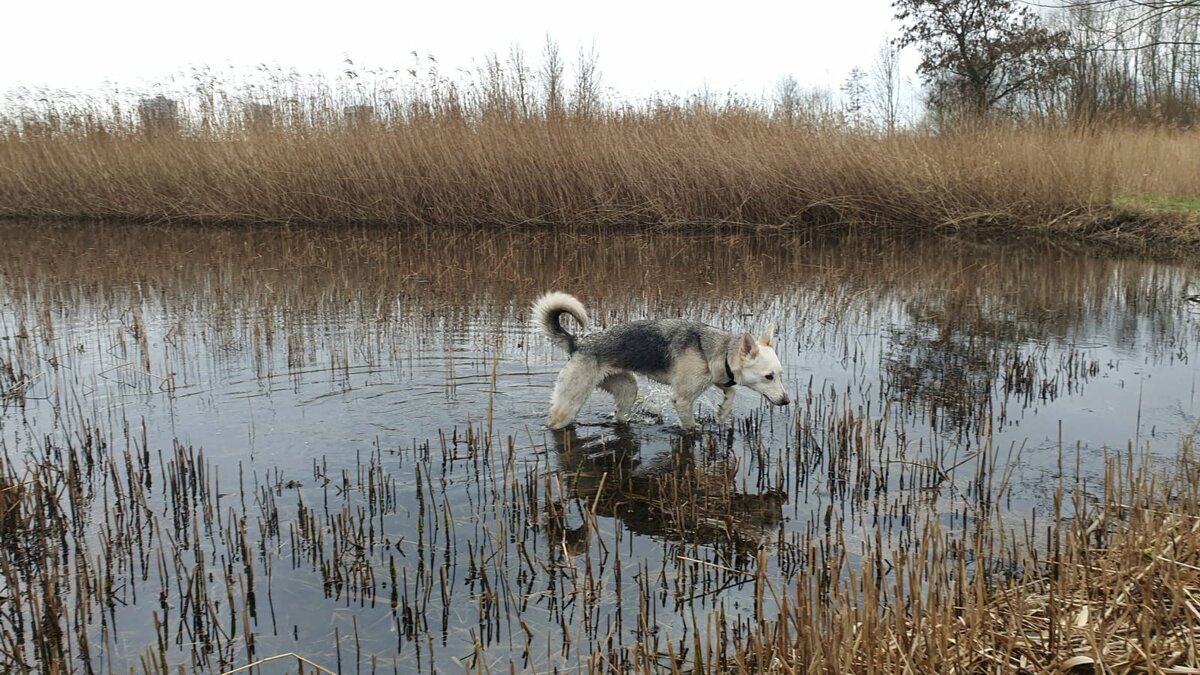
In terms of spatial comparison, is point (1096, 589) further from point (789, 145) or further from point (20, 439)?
point (789, 145)

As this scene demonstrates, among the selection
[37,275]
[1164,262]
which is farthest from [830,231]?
[37,275]

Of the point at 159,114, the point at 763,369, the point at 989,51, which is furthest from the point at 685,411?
the point at 989,51

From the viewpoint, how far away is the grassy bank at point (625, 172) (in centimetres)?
1695

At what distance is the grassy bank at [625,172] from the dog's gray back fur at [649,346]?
37.3 ft

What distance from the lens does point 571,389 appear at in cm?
658

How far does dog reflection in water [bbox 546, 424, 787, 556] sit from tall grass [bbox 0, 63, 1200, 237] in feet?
38.7

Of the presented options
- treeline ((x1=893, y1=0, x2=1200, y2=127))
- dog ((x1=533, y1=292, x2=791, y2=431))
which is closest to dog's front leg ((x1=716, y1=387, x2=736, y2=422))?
dog ((x1=533, y1=292, x2=791, y2=431))

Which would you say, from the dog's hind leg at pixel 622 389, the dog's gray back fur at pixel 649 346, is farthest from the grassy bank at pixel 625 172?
the dog's gray back fur at pixel 649 346

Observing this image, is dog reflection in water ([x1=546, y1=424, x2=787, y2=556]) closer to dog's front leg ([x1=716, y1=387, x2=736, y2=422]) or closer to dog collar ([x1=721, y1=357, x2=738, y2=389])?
dog's front leg ([x1=716, y1=387, x2=736, y2=422])

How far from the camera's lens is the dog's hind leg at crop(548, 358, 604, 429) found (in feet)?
21.6

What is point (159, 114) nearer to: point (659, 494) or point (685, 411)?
point (685, 411)

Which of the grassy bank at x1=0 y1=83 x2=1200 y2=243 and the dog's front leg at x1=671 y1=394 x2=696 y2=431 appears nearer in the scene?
the dog's front leg at x1=671 y1=394 x2=696 y2=431

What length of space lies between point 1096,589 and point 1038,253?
42.1 ft

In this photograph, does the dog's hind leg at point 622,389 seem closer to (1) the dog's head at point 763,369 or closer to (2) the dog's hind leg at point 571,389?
(2) the dog's hind leg at point 571,389
